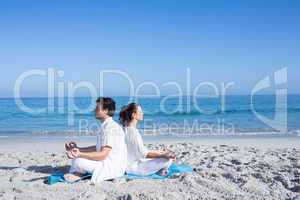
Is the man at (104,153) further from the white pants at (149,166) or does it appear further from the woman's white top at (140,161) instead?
the white pants at (149,166)

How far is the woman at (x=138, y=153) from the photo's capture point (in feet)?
17.2

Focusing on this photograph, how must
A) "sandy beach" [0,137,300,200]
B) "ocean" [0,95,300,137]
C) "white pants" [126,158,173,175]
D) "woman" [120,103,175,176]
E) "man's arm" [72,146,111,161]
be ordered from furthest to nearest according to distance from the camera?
"ocean" [0,95,300,137] → "white pants" [126,158,173,175] → "woman" [120,103,175,176] → "man's arm" [72,146,111,161] → "sandy beach" [0,137,300,200]

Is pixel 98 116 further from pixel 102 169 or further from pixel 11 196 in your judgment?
pixel 11 196

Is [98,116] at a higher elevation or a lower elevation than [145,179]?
higher

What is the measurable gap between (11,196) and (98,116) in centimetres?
142

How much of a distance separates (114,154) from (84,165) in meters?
0.42

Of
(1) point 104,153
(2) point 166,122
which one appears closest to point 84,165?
(1) point 104,153

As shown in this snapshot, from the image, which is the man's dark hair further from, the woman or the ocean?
the ocean

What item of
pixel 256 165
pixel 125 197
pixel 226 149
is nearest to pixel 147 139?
pixel 226 149

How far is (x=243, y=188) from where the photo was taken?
4.66 metres

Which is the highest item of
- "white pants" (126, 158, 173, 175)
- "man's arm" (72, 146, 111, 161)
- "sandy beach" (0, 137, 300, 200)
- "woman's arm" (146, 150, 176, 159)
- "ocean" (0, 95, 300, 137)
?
"man's arm" (72, 146, 111, 161)

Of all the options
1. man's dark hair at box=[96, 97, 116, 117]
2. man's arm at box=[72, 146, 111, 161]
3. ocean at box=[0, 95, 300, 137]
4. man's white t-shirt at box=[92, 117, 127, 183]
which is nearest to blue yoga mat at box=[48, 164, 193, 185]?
man's white t-shirt at box=[92, 117, 127, 183]

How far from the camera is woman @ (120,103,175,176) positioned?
5238mm

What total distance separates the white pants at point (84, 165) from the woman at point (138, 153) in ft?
1.91
